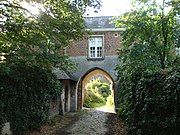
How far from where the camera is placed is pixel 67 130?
46.6 ft

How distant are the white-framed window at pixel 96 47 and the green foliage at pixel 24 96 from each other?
35.5ft

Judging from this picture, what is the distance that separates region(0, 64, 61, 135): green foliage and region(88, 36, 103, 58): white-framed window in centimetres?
1081

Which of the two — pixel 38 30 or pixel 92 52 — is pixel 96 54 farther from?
pixel 38 30

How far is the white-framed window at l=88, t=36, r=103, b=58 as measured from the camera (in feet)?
88.6

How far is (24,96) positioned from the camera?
12703mm

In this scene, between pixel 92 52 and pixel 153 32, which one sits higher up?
pixel 92 52

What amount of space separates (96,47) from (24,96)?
14966 mm

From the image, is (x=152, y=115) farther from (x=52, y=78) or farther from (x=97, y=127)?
(x=52, y=78)

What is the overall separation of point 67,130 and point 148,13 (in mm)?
6704

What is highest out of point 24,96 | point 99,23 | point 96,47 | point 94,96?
point 99,23

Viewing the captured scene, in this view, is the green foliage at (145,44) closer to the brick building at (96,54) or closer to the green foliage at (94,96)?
the brick building at (96,54)

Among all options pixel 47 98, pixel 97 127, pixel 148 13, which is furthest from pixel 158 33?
pixel 47 98

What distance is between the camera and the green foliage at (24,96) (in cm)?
1130

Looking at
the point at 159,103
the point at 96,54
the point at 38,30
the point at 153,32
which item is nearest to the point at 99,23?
the point at 96,54
